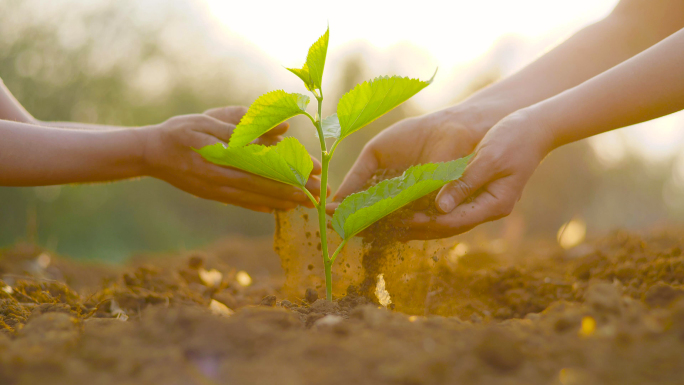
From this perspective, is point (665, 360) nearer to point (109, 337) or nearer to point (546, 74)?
point (109, 337)

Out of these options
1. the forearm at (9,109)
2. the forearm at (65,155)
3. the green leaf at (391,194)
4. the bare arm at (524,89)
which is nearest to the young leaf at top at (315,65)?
the green leaf at (391,194)

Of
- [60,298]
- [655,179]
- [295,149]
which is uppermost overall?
[295,149]

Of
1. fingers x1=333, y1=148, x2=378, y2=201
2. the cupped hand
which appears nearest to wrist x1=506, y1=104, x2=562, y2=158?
the cupped hand

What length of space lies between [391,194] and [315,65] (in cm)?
56

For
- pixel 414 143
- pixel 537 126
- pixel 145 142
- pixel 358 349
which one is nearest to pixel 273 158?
A: pixel 358 349

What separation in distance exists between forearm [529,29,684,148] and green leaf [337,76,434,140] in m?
0.75

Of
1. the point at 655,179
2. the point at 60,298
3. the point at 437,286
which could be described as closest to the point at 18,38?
the point at 60,298

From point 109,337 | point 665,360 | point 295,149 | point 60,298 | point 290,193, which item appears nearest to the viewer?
point 665,360

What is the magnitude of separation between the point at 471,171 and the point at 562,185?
1189 centimetres

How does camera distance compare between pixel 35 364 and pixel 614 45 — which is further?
pixel 614 45

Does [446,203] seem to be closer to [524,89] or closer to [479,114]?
[479,114]

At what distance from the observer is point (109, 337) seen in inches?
32.8

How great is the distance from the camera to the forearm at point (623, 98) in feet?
5.37

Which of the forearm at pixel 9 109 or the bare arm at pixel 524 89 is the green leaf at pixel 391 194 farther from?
the forearm at pixel 9 109
